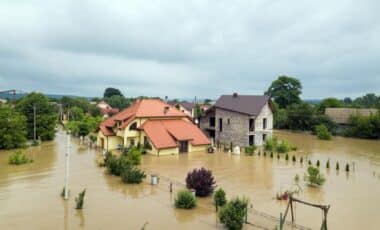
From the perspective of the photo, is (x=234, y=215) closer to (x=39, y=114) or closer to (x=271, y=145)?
(x=271, y=145)

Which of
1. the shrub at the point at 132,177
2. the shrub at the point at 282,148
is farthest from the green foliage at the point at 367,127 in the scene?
the shrub at the point at 132,177

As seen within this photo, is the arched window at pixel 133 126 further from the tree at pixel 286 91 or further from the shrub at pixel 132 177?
the tree at pixel 286 91

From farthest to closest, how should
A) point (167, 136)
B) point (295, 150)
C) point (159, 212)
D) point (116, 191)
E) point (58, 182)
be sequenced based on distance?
point (295, 150), point (167, 136), point (58, 182), point (116, 191), point (159, 212)

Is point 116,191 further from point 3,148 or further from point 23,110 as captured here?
point 23,110

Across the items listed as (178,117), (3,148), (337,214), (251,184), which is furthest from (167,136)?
(337,214)

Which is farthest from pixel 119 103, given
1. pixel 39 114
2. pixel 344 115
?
pixel 344 115

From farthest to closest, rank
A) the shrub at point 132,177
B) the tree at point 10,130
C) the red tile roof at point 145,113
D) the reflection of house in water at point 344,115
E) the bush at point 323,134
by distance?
the reflection of house in water at point 344,115
the bush at point 323,134
the red tile roof at point 145,113
the tree at point 10,130
the shrub at point 132,177

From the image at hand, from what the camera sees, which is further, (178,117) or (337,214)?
(178,117)
